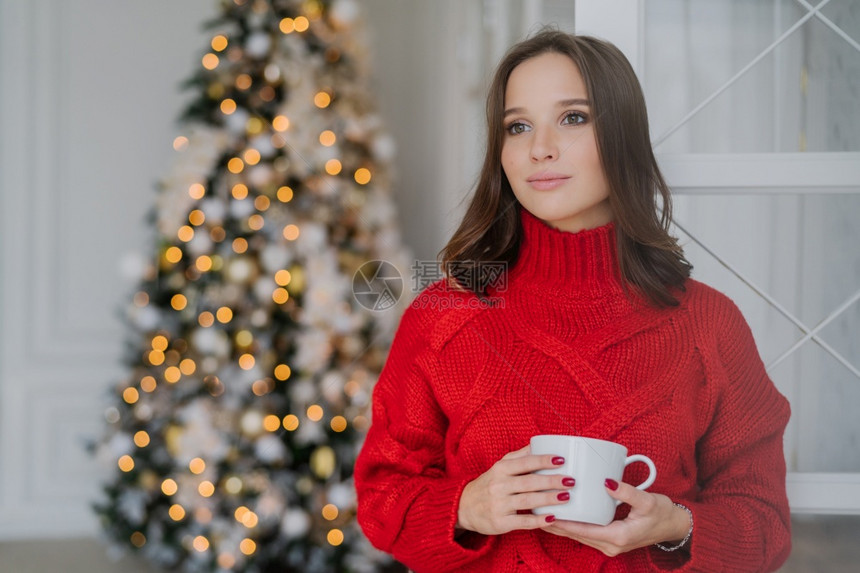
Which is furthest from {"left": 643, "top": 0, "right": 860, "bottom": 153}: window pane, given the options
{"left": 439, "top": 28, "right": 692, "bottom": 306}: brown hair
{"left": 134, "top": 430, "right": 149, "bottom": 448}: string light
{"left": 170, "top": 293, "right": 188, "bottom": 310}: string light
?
{"left": 134, "top": 430, "right": 149, "bottom": 448}: string light

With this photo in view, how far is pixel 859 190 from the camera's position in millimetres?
1156

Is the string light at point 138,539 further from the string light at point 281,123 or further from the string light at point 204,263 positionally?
the string light at point 281,123

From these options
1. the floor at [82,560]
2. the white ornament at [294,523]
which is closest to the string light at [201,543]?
the white ornament at [294,523]

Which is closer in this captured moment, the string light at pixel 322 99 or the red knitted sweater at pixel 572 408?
the red knitted sweater at pixel 572 408

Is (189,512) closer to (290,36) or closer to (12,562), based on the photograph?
(12,562)

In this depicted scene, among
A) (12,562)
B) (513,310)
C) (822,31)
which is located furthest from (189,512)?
(822,31)

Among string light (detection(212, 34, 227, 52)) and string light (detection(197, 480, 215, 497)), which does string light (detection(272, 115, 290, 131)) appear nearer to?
string light (detection(212, 34, 227, 52))

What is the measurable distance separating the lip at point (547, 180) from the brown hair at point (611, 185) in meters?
0.06

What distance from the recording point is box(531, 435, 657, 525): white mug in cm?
75

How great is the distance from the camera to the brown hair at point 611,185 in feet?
2.97

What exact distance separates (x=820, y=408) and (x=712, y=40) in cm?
65

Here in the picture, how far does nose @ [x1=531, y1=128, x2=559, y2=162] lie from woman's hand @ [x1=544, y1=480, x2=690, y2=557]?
397 mm

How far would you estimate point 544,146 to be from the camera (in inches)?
35.1

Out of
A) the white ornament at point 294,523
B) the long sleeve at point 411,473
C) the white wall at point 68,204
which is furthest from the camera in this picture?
the white wall at point 68,204
